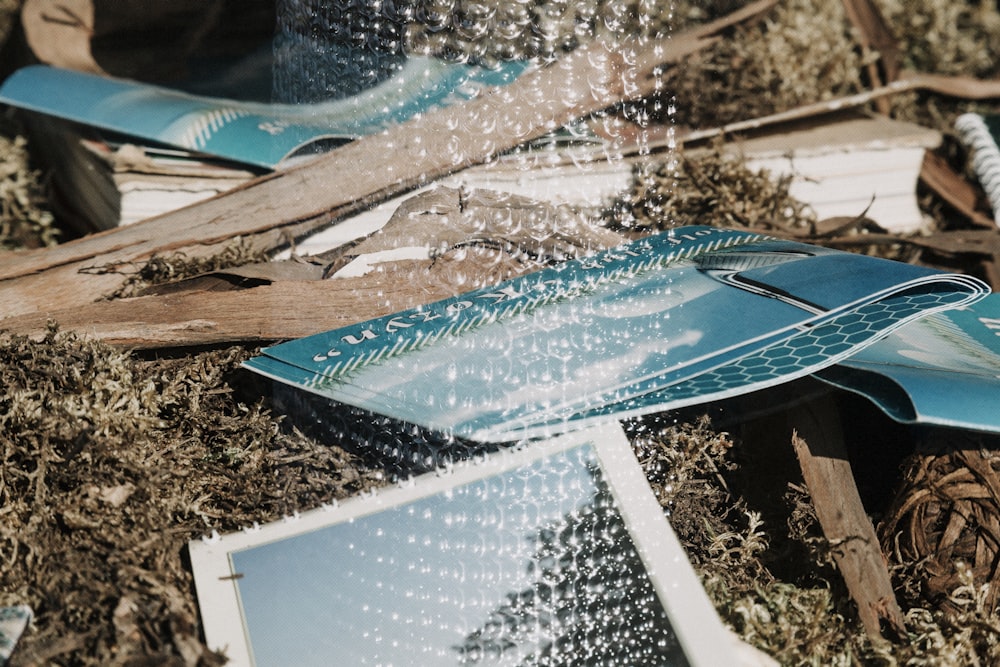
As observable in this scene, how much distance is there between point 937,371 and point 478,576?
68 cm

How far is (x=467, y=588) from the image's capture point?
1.05 meters

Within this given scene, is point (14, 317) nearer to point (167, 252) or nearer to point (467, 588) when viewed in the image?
point (167, 252)

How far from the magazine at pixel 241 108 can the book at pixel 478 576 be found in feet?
2.05

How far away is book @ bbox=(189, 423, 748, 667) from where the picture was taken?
3.30ft

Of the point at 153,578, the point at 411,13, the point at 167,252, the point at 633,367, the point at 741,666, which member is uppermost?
the point at 411,13

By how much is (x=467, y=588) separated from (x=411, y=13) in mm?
810

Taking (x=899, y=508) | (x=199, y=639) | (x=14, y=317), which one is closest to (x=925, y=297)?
(x=899, y=508)

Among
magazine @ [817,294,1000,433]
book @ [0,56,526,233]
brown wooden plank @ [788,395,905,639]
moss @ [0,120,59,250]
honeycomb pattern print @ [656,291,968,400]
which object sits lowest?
brown wooden plank @ [788,395,905,639]

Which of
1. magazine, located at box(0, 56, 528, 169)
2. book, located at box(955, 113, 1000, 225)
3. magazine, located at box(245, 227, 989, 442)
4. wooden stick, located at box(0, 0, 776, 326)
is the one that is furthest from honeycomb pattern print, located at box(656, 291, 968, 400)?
book, located at box(955, 113, 1000, 225)

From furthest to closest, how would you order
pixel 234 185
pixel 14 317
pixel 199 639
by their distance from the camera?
1. pixel 234 185
2. pixel 14 317
3. pixel 199 639

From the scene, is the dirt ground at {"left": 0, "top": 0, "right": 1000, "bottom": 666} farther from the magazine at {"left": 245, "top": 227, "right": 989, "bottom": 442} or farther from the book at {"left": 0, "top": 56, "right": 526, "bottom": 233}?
the book at {"left": 0, "top": 56, "right": 526, "bottom": 233}

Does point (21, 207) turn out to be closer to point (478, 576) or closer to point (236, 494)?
point (236, 494)

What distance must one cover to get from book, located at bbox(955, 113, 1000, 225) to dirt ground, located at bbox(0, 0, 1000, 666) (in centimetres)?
104

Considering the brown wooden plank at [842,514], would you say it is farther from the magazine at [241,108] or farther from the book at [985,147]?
the book at [985,147]
